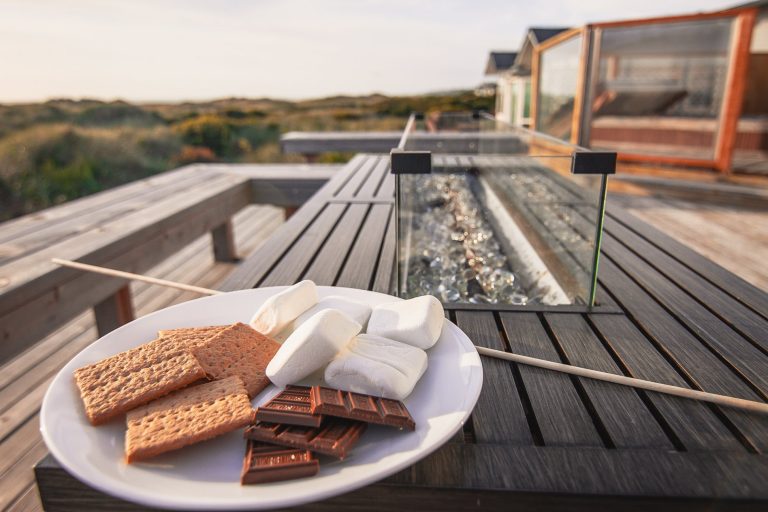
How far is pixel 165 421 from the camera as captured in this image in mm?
574

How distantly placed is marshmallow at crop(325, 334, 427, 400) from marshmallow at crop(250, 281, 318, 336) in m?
0.17

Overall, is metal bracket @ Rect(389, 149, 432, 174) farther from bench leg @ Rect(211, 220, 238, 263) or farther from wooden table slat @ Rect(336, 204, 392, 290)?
bench leg @ Rect(211, 220, 238, 263)

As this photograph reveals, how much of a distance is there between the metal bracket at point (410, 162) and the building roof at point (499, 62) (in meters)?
18.1

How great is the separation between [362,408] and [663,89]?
25.5 feet

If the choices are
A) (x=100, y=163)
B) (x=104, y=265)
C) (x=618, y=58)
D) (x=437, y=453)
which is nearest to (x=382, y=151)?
(x=618, y=58)

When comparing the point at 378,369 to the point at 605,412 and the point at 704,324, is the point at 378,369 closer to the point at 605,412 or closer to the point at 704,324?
the point at 605,412

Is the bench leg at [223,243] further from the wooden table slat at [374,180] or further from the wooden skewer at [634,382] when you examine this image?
the wooden skewer at [634,382]

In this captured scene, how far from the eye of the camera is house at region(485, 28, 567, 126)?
377 inches

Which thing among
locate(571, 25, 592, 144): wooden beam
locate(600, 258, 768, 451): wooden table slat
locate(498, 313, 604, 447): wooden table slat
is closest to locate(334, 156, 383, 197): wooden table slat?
locate(600, 258, 768, 451): wooden table slat

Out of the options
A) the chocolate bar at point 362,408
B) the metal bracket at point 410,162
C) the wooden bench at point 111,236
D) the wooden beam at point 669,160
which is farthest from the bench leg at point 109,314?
the wooden beam at point 669,160

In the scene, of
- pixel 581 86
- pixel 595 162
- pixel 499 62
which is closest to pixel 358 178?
pixel 595 162

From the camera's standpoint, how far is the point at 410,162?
114 centimetres

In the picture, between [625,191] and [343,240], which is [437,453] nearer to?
[343,240]

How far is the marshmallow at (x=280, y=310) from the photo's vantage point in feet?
2.64
